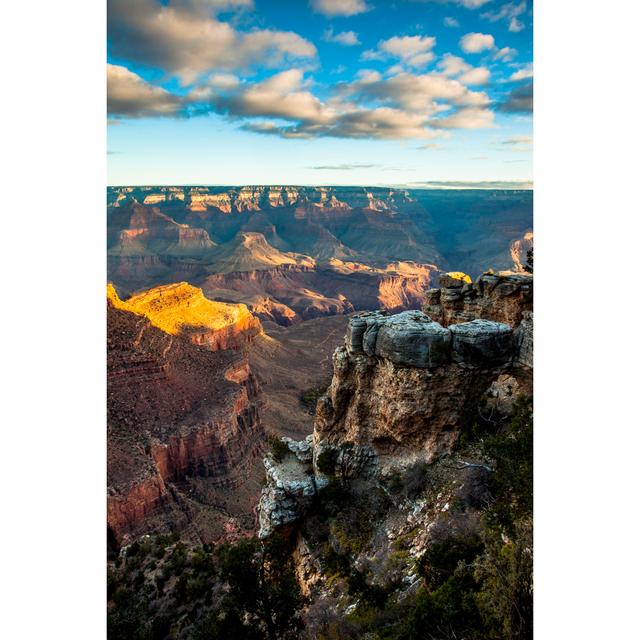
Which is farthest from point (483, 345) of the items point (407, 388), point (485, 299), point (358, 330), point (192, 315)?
point (192, 315)

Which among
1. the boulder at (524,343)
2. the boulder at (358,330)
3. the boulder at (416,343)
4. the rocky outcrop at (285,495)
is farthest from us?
the boulder at (358,330)

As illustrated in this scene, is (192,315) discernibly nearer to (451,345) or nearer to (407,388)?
(407,388)

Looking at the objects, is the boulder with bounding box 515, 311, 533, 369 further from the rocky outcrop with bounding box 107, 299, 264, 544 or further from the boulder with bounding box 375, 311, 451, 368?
the rocky outcrop with bounding box 107, 299, 264, 544

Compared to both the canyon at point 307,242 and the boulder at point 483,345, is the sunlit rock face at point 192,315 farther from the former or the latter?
the canyon at point 307,242

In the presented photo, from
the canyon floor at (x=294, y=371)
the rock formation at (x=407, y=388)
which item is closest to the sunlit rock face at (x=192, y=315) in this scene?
the canyon floor at (x=294, y=371)

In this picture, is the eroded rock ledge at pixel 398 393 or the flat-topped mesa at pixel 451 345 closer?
the flat-topped mesa at pixel 451 345
